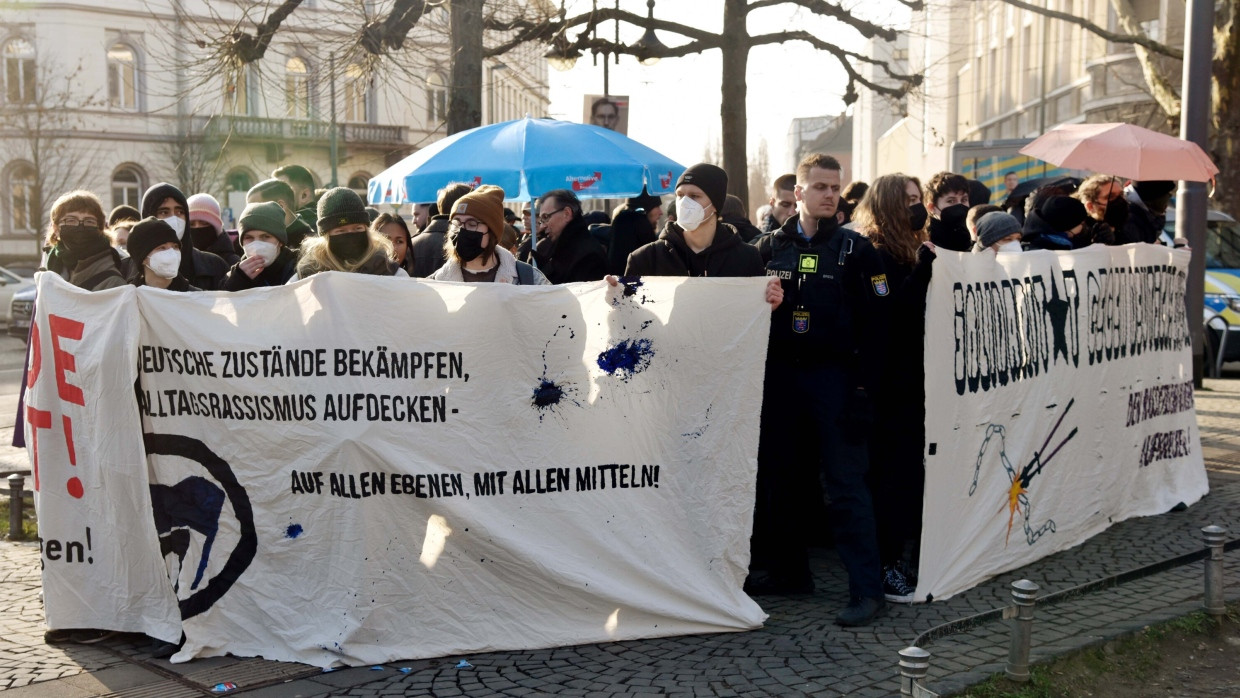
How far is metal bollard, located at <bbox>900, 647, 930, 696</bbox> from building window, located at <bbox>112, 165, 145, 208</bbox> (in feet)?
158

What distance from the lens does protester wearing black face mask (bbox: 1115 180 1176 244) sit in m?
8.93

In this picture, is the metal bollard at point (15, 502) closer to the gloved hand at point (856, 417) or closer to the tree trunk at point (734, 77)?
the gloved hand at point (856, 417)

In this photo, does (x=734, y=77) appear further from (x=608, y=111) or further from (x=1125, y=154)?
(x=1125, y=154)

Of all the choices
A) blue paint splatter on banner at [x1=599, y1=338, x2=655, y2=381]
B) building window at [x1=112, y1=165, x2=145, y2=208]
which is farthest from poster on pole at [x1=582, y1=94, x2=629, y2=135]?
building window at [x1=112, y1=165, x2=145, y2=208]

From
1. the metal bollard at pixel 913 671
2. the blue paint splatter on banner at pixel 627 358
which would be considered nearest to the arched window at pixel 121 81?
the blue paint splatter on banner at pixel 627 358

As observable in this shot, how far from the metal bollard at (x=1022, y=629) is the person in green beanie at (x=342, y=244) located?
2924 millimetres

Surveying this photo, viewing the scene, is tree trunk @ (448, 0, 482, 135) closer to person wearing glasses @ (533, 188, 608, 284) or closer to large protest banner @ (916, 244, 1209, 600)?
person wearing glasses @ (533, 188, 608, 284)

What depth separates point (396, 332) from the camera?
516 cm

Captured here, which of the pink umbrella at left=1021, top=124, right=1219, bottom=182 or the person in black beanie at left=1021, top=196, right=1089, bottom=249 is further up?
the pink umbrella at left=1021, top=124, right=1219, bottom=182

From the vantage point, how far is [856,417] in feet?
18.4

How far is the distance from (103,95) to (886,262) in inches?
1862

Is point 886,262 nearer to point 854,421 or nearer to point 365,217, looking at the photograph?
point 854,421

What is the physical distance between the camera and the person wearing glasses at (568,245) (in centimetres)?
721

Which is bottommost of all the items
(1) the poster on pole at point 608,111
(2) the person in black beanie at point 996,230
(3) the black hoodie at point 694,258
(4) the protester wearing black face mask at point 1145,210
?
(3) the black hoodie at point 694,258
